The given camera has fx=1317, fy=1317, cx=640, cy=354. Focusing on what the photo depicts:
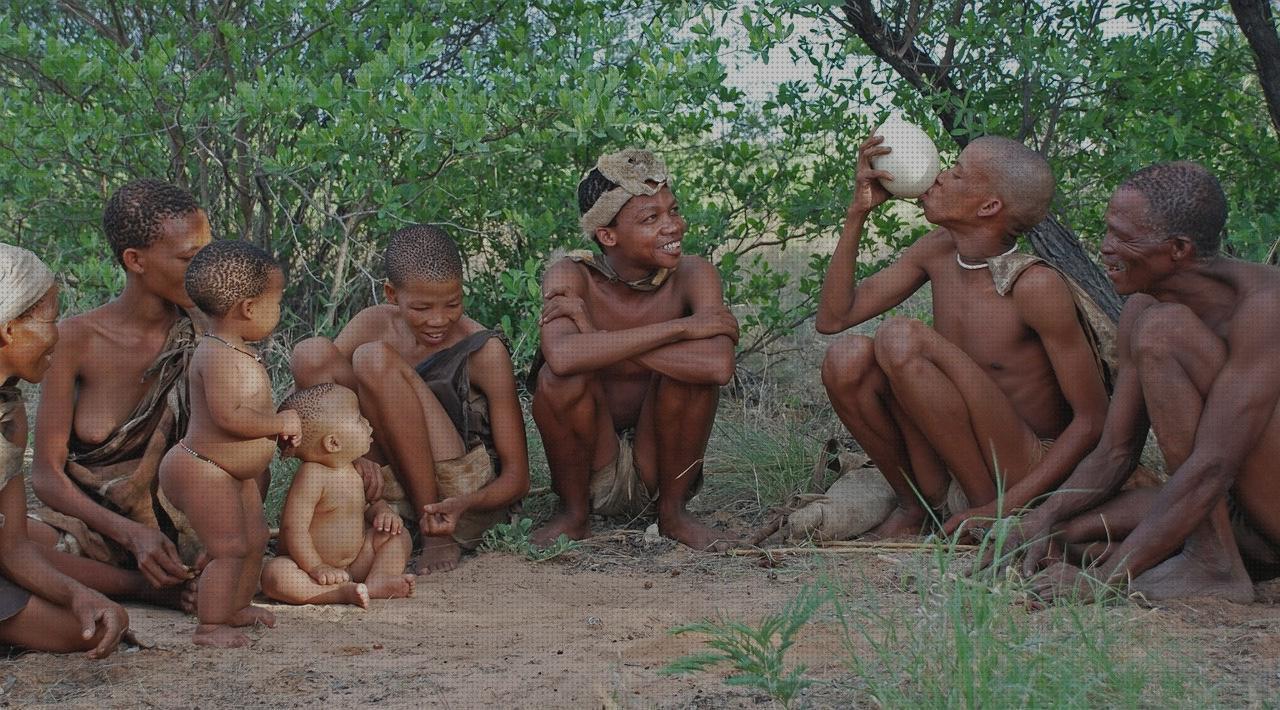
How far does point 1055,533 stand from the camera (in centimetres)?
344

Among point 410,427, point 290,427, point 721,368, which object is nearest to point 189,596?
point 290,427

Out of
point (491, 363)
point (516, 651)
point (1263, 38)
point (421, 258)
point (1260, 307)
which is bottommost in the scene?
point (516, 651)

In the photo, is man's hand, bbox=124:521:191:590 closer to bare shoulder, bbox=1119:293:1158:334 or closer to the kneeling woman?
the kneeling woman

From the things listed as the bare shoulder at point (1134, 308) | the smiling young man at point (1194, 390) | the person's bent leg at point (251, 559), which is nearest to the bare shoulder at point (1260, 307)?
the smiling young man at point (1194, 390)

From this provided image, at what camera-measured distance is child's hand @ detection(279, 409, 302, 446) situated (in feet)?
10.4

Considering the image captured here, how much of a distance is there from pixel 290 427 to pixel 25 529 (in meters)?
0.63

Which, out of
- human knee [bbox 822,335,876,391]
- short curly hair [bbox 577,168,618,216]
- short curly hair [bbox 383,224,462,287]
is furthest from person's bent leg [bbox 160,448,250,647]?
human knee [bbox 822,335,876,391]

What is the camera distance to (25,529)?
3.03 meters

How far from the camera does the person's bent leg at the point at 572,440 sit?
160 inches

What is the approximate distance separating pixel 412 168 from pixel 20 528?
2.44 m

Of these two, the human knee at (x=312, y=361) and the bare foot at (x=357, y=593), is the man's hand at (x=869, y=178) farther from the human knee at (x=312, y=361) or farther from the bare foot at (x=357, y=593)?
the bare foot at (x=357, y=593)

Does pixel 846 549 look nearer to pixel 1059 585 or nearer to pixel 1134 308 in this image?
pixel 1059 585

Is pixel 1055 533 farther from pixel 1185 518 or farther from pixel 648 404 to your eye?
pixel 648 404

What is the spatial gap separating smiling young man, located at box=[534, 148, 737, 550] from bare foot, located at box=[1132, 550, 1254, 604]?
132cm
